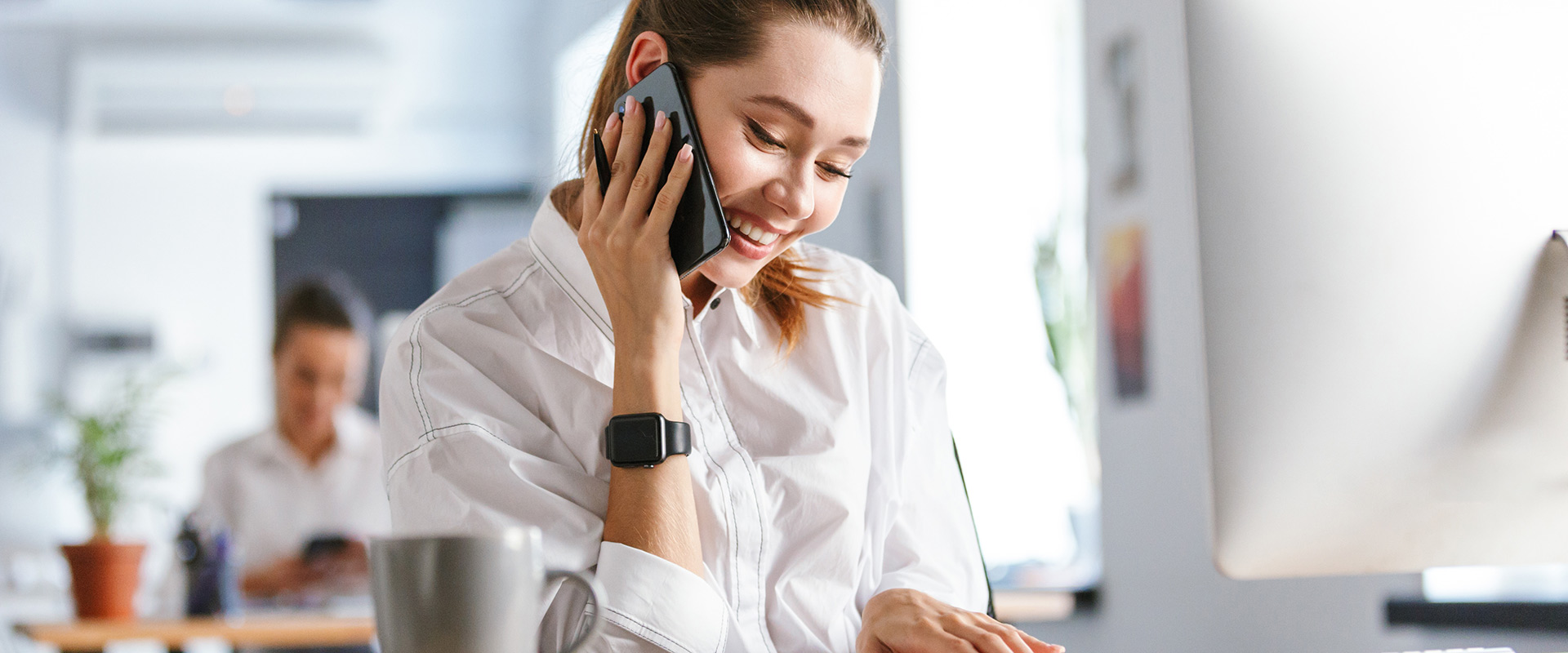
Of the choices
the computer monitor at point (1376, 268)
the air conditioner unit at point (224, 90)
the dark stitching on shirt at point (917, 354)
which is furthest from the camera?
the air conditioner unit at point (224, 90)

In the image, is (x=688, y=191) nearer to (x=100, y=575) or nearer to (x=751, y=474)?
(x=751, y=474)

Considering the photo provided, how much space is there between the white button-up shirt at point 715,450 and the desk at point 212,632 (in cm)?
147

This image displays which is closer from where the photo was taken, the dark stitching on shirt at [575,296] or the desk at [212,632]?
the dark stitching on shirt at [575,296]

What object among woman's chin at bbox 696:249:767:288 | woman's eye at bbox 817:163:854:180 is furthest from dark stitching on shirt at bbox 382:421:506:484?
woman's eye at bbox 817:163:854:180

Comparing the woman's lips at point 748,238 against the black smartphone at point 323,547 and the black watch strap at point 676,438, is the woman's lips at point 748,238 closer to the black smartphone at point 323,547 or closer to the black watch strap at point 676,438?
the black watch strap at point 676,438

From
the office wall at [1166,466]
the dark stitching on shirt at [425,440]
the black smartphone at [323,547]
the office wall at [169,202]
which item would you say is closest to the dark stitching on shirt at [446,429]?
the dark stitching on shirt at [425,440]

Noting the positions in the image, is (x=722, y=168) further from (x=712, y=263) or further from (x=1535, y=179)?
(x=1535, y=179)

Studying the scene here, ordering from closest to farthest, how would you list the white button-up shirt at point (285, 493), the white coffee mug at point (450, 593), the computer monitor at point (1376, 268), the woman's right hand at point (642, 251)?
1. the white coffee mug at point (450, 593)
2. the computer monitor at point (1376, 268)
3. the woman's right hand at point (642, 251)
4. the white button-up shirt at point (285, 493)

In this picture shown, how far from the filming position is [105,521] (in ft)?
8.27

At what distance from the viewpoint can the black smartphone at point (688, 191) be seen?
93cm

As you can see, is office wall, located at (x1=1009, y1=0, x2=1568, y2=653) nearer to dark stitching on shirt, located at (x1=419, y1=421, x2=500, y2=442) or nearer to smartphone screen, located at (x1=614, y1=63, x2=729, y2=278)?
smartphone screen, located at (x1=614, y1=63, x2=729, y2=278)

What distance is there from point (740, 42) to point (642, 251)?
0.18 m

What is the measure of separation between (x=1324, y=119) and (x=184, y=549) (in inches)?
92.6

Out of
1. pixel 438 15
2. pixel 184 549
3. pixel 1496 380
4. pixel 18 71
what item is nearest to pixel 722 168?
pixel 1496 380
